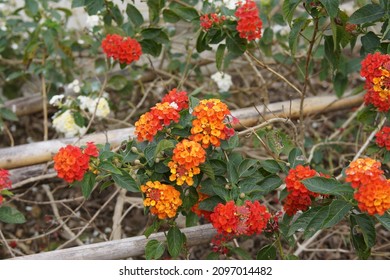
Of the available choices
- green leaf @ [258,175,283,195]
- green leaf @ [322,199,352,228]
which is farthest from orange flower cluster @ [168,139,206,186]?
green leaf @ [322,199,352,228]

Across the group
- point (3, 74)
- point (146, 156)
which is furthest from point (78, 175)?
point (3, 74)

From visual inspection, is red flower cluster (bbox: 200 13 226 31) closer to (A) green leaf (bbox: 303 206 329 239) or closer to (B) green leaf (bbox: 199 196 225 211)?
(B) green leaf (bbox: 199 196 225 211)

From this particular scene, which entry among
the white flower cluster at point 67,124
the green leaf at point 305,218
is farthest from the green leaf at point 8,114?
the green leaf at point 305,218

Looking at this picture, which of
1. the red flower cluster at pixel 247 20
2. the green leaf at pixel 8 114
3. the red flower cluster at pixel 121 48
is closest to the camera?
the red flower cluster at pixel 247 20

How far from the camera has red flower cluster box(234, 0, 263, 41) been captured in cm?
206

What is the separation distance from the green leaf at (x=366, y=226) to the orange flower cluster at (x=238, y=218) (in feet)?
0.83

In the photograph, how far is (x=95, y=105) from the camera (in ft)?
8.76

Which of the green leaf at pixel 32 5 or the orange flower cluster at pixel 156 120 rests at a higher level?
the green leaf at pixel 32 5

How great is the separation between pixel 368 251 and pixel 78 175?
851 millimetres

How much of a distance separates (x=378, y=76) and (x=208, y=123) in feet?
1.70

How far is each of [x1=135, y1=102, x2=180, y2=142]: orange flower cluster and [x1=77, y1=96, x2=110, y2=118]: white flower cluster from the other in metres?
0.92

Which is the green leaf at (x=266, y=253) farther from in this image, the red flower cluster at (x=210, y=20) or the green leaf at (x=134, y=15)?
the green leaf at (x=134, y=15)

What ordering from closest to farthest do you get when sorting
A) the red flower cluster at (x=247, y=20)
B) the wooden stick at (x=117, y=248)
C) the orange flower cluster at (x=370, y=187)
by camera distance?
the orange flower cluster at (x=370, y=187)
the wooden stick at (x=117, y=248)
the red flower cluster at (x=247, y=20)

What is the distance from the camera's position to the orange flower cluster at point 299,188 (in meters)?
1.75
